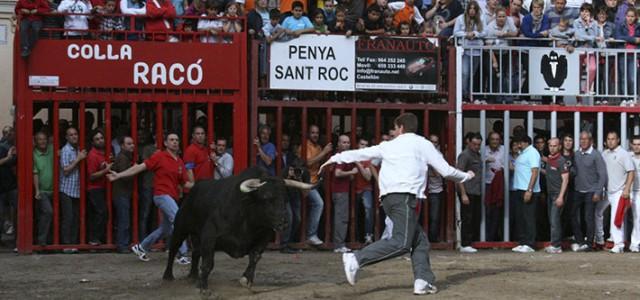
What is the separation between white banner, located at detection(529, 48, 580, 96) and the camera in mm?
19266

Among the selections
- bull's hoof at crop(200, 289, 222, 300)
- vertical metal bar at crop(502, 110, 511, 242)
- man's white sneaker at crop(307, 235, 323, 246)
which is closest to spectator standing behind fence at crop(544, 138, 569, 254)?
vertical metal bar at crop(502, 110, 511, 242)

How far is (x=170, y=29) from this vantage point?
17.9 m

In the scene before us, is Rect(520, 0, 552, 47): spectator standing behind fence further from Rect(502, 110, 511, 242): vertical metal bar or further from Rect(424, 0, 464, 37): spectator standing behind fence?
Rect(502, 110, 511, 242): vertical metal bar

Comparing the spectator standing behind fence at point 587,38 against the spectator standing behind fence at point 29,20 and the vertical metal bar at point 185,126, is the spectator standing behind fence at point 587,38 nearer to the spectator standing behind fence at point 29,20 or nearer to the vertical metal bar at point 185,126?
the vertical metal bar at point 185,126

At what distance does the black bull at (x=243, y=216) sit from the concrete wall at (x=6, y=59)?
403 inches

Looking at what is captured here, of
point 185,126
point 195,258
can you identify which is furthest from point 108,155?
point 195,258

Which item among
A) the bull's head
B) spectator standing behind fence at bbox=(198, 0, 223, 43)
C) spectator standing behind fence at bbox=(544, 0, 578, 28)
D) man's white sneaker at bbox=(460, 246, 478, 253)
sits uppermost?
spectator standing behind fence at bbox=(544, 0, 578, 28)

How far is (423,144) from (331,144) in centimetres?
579

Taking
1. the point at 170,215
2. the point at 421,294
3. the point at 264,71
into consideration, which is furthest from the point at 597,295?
the point at 264,71

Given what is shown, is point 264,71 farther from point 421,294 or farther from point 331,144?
point 421,294

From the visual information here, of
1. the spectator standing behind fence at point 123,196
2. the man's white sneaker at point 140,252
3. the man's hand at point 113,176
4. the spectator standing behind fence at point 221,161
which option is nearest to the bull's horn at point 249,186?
the man's white sneaker at point 140,252

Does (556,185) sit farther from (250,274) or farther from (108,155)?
(250,274)

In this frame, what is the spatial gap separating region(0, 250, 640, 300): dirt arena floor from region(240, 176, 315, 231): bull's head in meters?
0.77

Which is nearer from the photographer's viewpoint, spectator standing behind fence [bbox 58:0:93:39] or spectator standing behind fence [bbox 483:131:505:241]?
spectator standing behind fence [bbox 58:0:93:39]
